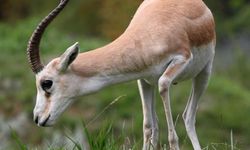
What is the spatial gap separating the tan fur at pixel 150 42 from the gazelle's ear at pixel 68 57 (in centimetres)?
8

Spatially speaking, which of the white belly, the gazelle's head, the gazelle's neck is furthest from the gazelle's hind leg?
the gazelle's head

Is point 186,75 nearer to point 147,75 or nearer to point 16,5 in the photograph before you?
point 147,75

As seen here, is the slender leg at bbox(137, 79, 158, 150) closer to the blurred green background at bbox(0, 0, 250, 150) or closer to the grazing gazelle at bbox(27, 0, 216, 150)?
the grazing gazelle at bbox(27, 0, 216, 150)

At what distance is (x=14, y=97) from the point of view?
16688 mm

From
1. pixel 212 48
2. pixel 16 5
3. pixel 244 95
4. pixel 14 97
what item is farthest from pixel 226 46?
pixel 212 48

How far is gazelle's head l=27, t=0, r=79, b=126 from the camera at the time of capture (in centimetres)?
732

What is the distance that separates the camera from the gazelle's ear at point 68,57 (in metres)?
7.24

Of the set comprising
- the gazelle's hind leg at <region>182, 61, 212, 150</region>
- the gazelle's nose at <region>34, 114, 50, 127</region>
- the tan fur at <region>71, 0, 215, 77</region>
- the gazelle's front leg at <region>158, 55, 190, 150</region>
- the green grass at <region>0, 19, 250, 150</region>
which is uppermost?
the tan fur at <region>71, 0, 215, 77</region>

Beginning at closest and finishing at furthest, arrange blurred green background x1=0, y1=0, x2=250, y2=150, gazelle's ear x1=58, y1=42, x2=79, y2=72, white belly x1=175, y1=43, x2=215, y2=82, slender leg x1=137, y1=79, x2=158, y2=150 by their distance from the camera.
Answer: gazelle's ear x1=58, y1=42, x2=79, y2=72
white belly x1=175, y1=43, x2=215, y2=82
slender leg x1=137, y1=79, x2=158, y2=150
blurred green background x1=0, y1=0, x2=250, y2=150

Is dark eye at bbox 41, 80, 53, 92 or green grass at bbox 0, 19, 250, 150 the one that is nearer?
dark eye at bbox 41, 80, 53, 92

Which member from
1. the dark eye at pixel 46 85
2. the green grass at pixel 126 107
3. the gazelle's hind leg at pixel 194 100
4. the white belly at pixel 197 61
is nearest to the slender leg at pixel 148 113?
the gazelle's hind leg at pixel 194 100

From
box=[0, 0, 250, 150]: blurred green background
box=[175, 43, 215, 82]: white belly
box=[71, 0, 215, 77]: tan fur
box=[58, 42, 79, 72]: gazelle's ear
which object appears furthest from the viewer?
box=[0, 0, 250, 150]: blurred green background

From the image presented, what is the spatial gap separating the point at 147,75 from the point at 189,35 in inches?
18.1

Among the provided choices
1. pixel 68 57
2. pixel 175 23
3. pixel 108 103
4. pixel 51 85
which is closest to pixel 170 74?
pixel 175 23
